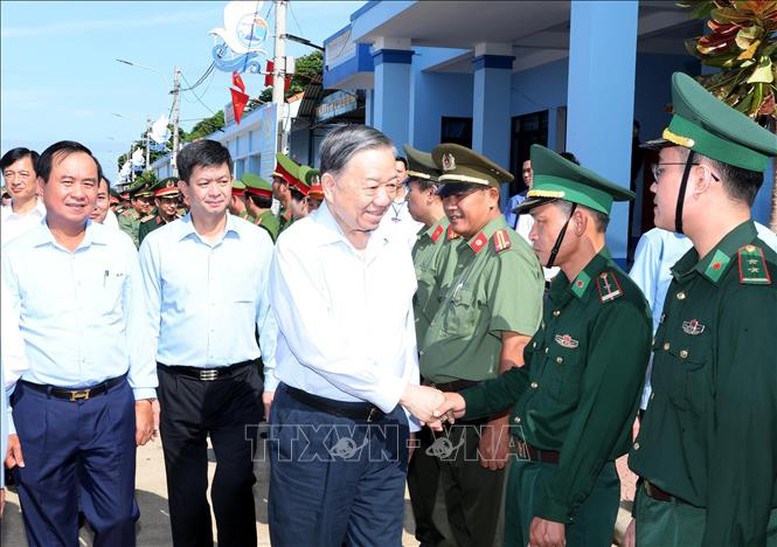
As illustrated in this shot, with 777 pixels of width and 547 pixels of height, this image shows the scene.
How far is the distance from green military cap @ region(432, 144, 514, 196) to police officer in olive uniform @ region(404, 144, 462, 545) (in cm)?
46

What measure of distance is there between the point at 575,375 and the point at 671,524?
2.07ft

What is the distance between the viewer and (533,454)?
3.11m

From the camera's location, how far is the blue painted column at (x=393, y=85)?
590 inches

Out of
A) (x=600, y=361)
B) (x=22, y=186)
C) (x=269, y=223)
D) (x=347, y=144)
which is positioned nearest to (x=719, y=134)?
(x=600, y=361)

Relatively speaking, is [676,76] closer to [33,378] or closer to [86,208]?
[86,208]

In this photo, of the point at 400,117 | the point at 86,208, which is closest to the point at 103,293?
the point at 86,208

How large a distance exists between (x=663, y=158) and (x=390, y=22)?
11.3 meters

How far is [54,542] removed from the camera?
3.90 meters

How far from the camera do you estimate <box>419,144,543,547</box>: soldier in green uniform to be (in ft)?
12.9

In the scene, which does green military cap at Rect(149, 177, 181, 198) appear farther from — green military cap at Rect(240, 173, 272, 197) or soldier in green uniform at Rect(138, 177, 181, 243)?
green military cap at Rect(240, 173, 272, 197)

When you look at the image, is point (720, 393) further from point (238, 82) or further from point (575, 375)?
point (238, 82)

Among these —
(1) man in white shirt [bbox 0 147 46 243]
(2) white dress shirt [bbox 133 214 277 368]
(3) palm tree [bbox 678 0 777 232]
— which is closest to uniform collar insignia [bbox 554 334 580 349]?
(2) white dress shirt [bbox 133 214 277 368]

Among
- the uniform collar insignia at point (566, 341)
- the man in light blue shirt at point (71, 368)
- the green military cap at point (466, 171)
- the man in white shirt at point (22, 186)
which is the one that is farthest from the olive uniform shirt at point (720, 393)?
the man in white shirt at point (22, 186)

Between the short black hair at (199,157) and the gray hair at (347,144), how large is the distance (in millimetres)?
1318
